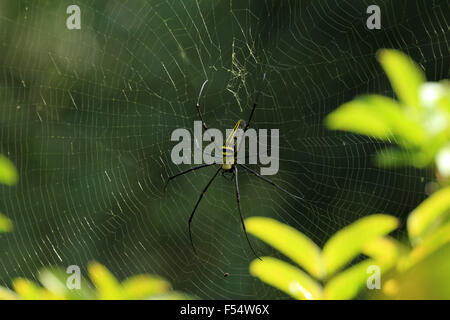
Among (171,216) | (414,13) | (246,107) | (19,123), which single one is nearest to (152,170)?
(171,216)

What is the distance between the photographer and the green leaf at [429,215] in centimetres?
102

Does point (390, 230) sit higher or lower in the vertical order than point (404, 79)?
lower

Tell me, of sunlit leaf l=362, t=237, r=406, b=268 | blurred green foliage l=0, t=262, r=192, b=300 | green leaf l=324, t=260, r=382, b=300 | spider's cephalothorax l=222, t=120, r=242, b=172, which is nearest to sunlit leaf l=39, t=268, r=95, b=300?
blurred green foliage l=0, t=262, r=192, b=300

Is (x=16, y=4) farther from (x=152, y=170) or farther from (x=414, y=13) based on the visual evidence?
(x=414, y=13)

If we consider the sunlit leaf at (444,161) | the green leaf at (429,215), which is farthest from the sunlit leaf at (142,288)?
the sunlit leaf at (444,161)

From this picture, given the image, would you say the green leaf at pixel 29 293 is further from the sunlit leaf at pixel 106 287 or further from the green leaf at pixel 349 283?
the green leaf at pixel 349 283

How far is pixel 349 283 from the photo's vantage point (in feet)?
3.55

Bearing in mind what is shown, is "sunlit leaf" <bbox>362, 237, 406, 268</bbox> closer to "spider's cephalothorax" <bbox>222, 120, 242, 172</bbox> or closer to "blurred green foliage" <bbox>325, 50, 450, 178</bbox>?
"blurred green foliage" <bbox>325, 50, 450, 178</bbox>

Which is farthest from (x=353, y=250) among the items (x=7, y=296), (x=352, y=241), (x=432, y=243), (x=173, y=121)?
→ (x=173, y=121)

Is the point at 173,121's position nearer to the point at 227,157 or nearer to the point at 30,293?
the point at 227,157

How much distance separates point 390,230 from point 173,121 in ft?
8.96

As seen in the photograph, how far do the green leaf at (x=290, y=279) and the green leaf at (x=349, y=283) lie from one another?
0.18 ft

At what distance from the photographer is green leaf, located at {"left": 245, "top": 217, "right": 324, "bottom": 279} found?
120cm

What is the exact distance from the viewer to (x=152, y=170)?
373 cm
